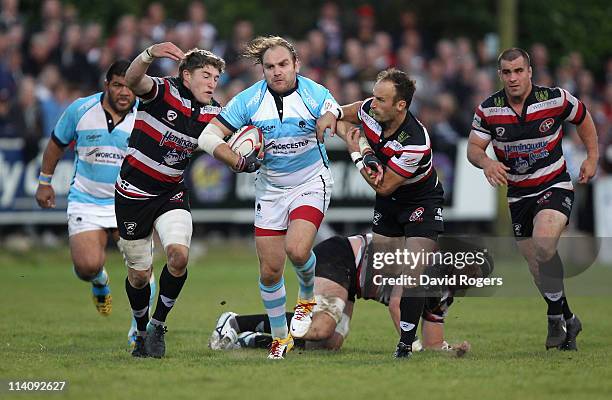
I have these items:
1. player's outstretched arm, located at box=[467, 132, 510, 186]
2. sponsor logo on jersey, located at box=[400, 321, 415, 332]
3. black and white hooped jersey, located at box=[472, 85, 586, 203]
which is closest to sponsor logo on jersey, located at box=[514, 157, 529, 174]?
black and white hooped jersey, located at box=[472, 85, 586, 203]

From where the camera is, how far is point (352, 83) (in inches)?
776

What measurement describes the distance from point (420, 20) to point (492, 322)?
52.0ft

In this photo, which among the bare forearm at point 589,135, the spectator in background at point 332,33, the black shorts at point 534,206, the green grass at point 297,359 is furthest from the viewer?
the spectator in background at point 332,33

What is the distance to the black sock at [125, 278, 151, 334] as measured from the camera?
Answer: 31.0 feet

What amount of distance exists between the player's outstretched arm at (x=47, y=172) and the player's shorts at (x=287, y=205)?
2.56m

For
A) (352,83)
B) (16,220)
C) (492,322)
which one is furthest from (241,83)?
(492,322)

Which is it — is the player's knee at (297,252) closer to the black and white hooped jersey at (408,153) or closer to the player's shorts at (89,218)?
the black and white hooped jersey at (408,153)

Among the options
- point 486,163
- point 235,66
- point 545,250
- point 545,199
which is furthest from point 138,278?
point 235,66

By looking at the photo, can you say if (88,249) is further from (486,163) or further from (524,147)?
(524,147)

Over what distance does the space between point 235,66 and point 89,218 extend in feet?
30.1

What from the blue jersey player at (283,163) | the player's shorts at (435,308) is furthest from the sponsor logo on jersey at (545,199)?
the blue jersey player at (283,163)

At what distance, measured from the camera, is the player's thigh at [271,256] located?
9156 mm

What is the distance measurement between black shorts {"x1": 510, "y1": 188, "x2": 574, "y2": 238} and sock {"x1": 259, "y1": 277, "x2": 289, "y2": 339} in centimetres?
235

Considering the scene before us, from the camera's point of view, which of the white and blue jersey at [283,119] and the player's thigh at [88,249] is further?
the player's thigh at [88,249]
